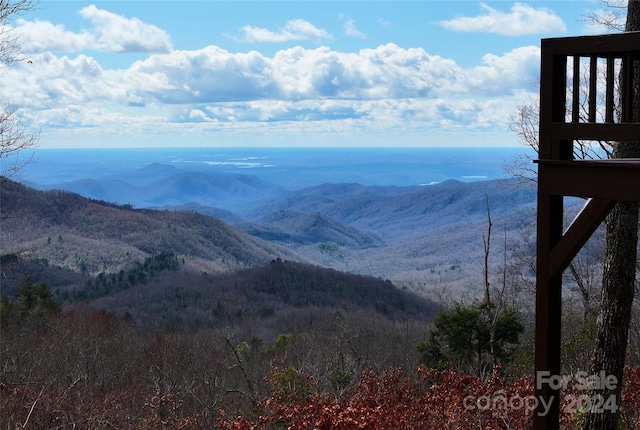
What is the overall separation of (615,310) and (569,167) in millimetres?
2861

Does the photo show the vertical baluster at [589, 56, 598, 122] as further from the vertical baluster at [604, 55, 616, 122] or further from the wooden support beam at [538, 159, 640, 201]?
the wooden support beam at [538, 159, 640, 201]

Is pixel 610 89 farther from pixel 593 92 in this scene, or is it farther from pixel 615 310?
pixel 615 310

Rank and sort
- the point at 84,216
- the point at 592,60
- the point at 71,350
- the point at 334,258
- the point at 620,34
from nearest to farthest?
the point at 620,34 → the point at 592,60 → the point at 71,350 → the point at 84,216 → the point at 334,258

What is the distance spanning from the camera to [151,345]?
35500 mm

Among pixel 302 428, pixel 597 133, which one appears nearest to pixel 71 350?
pixel 302 428

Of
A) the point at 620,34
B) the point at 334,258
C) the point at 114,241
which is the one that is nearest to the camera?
the point at 620,34

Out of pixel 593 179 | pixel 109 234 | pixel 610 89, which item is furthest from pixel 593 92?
pixel 109 234

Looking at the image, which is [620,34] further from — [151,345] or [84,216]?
[84,216]

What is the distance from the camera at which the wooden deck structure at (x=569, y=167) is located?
4.12m

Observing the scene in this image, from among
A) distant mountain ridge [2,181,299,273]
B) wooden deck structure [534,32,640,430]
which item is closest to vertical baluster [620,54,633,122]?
wooden deck structure [534,32,640,430]

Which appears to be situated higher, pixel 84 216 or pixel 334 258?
pixel 84 216

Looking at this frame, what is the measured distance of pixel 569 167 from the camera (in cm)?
439

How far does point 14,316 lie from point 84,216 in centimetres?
9281

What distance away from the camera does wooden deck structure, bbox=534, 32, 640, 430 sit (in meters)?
4.12
